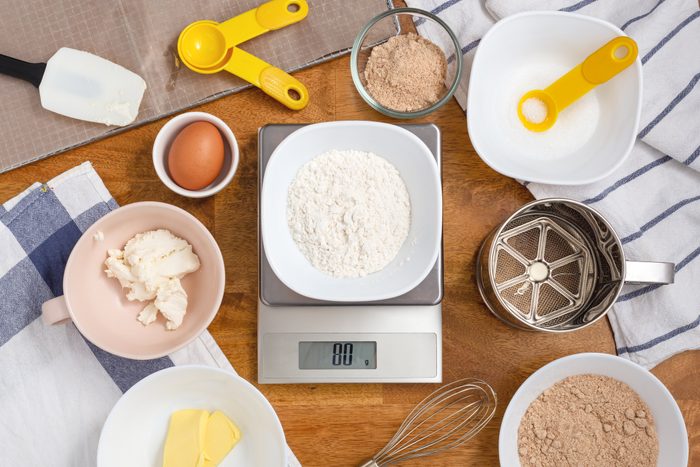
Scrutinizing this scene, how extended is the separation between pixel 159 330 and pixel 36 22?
0.46 metres

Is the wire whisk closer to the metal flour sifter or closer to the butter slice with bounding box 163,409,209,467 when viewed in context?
the metal flour sifter

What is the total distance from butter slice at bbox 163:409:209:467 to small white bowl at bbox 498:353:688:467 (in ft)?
1.22

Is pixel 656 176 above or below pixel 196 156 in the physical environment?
below

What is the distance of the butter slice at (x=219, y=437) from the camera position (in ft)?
2.46

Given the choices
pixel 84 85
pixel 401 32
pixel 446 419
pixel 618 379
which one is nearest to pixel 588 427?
pixel 618 379

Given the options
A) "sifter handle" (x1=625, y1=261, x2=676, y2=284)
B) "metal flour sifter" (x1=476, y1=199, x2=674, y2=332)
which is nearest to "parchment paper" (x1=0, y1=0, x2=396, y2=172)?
"metal flour sifter" (x1=476, y1=199, x2=674, y2=332)

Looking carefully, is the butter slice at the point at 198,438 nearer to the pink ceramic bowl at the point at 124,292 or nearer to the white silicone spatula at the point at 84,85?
the pink ceramic bowl at the point at 124,292

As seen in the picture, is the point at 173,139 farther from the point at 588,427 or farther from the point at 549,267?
the point at 588,427

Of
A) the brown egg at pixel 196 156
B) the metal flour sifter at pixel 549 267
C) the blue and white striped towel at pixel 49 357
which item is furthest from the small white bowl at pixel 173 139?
the metal flour sifter at pixel 549 267

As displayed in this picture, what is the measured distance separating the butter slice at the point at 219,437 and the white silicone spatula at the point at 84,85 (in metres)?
0.42

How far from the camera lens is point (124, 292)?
2.51 ft

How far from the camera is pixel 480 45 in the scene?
754 mm

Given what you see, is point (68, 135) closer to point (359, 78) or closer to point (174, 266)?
point (174, 266)

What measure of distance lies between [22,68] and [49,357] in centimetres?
39
